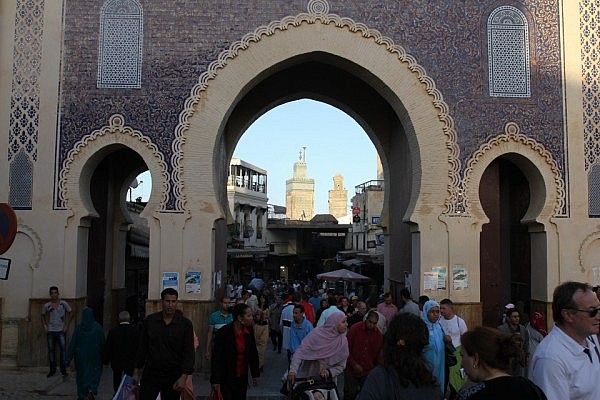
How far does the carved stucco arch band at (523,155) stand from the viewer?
10648 mm

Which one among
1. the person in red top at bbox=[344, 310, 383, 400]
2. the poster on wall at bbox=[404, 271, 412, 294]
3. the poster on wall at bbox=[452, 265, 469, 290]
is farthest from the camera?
the poster on wall at bbox=[404, 271, 412, 294]

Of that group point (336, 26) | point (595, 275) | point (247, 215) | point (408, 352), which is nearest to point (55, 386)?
point (336, 26)

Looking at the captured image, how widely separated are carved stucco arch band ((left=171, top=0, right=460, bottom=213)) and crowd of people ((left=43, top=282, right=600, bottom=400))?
98.3 inches

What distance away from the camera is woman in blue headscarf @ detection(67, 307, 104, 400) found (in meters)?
7.22

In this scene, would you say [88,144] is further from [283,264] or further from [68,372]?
→ [283,264]

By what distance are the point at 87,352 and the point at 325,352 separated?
9.45ft

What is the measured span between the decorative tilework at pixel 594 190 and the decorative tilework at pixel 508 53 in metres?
1.64

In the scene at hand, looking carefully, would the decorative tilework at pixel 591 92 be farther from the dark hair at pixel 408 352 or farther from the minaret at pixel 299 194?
the minaret at pixel 299 194

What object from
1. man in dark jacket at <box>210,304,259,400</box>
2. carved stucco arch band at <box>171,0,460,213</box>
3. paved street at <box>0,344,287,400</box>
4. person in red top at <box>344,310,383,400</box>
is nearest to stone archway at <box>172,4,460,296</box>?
carved stucco arch band at <box>171,0,460,213</box>

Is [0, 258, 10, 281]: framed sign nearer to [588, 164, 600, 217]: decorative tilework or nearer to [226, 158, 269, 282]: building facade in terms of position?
[588, 164, 600, 217]: decorative tilework

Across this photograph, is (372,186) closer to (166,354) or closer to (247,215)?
(247,215)

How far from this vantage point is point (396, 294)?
13406mm

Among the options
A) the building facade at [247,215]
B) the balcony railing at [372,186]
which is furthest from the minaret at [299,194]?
the balcony railing at [372,186]

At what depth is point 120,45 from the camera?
10703 millimetres
